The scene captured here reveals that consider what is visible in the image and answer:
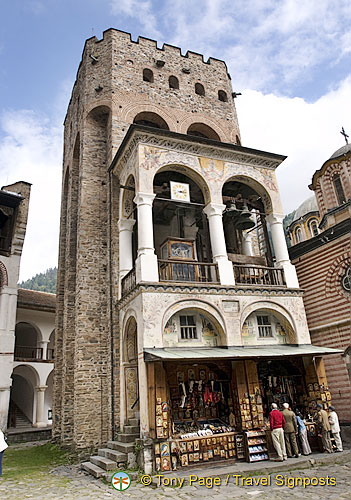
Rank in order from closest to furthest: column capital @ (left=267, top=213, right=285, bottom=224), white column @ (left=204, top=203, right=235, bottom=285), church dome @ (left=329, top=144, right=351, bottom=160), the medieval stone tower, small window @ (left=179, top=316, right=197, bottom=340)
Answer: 1. small window @ (left=179, top=316, right=197, bottom=340)
2. white column @ (left=204, top=203, right=235, bottom=285)
3. the medieval stone tower
4. column capital @ (left=267, top=213, right=285, bottom=224)
5. church dome @ (left=329, top=144, right=351, bottom=160)

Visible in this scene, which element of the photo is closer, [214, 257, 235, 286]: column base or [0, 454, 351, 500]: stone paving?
[0, 454, 351, 500]: stone paving

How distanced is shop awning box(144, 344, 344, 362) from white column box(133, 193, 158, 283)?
2064 millimetres

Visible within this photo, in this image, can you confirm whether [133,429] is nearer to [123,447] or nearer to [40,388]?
[123,447]

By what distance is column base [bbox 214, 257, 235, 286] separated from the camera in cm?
1127

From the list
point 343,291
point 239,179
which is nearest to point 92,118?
point 239,179

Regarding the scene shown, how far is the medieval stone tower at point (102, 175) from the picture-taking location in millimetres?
12359

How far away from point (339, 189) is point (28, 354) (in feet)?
66.9

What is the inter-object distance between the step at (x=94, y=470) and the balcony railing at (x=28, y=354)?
11.4 m

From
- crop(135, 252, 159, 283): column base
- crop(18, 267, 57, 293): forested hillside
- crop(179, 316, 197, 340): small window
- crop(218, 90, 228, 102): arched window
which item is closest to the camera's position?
crop(135, 252, 159, 283): column base

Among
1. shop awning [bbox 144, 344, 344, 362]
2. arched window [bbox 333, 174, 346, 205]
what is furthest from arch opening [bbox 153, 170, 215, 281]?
arched window [bbox 333, 174, 346, 205]

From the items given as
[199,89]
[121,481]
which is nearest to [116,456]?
[121,481]

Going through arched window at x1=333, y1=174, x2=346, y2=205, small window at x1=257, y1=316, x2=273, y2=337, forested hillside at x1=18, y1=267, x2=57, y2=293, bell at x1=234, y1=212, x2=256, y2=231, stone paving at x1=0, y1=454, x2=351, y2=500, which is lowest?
stone paving at x1=0, y1=454, x2=351, y2=500

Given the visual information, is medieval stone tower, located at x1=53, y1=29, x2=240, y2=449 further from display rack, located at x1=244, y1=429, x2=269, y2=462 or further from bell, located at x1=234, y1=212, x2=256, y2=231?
bell, located at x1=234, y1=212, x2=256, y2=231

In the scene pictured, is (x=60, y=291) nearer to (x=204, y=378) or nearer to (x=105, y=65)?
(x=204, y=378)
